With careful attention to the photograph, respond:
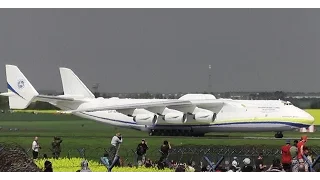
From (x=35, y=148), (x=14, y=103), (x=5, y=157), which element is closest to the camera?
(x=5, y=157)

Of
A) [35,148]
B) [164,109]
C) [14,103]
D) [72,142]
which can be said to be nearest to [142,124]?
[164,109]

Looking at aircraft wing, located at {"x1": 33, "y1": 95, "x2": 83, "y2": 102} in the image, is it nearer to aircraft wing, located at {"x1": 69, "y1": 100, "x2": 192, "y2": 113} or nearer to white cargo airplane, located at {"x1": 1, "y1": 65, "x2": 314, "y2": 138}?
white cargo airplane, located at {"x1": 1, "y1": 65, "x2": 314, "y2": 138}

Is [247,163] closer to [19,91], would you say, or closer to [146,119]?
[146,119]

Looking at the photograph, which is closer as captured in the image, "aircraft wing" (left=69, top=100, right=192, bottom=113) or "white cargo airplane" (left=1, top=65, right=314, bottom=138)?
"white cargo airplane" (left=1, top=65, right=314, bottom=138)

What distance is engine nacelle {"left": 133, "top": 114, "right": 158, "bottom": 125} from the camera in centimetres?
4547

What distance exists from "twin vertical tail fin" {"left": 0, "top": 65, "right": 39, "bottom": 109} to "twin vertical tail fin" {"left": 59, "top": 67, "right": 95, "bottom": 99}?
8.64 feet

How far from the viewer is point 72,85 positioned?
2291 inches

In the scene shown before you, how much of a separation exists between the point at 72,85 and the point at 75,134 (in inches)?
459

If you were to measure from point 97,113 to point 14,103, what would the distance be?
10.6 metres

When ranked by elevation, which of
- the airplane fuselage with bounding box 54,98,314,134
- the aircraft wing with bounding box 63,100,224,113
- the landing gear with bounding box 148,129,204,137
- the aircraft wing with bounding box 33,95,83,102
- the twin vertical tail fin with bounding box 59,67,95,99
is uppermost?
the twin vertical tail fin with bounding box 59,67,95,99

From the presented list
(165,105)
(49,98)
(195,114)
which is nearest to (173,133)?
(165,105)

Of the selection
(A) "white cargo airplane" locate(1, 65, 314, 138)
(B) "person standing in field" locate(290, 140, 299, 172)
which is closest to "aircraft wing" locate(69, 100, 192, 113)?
(A) "white cargo airplane" locate(1, 65, 314, 138)
